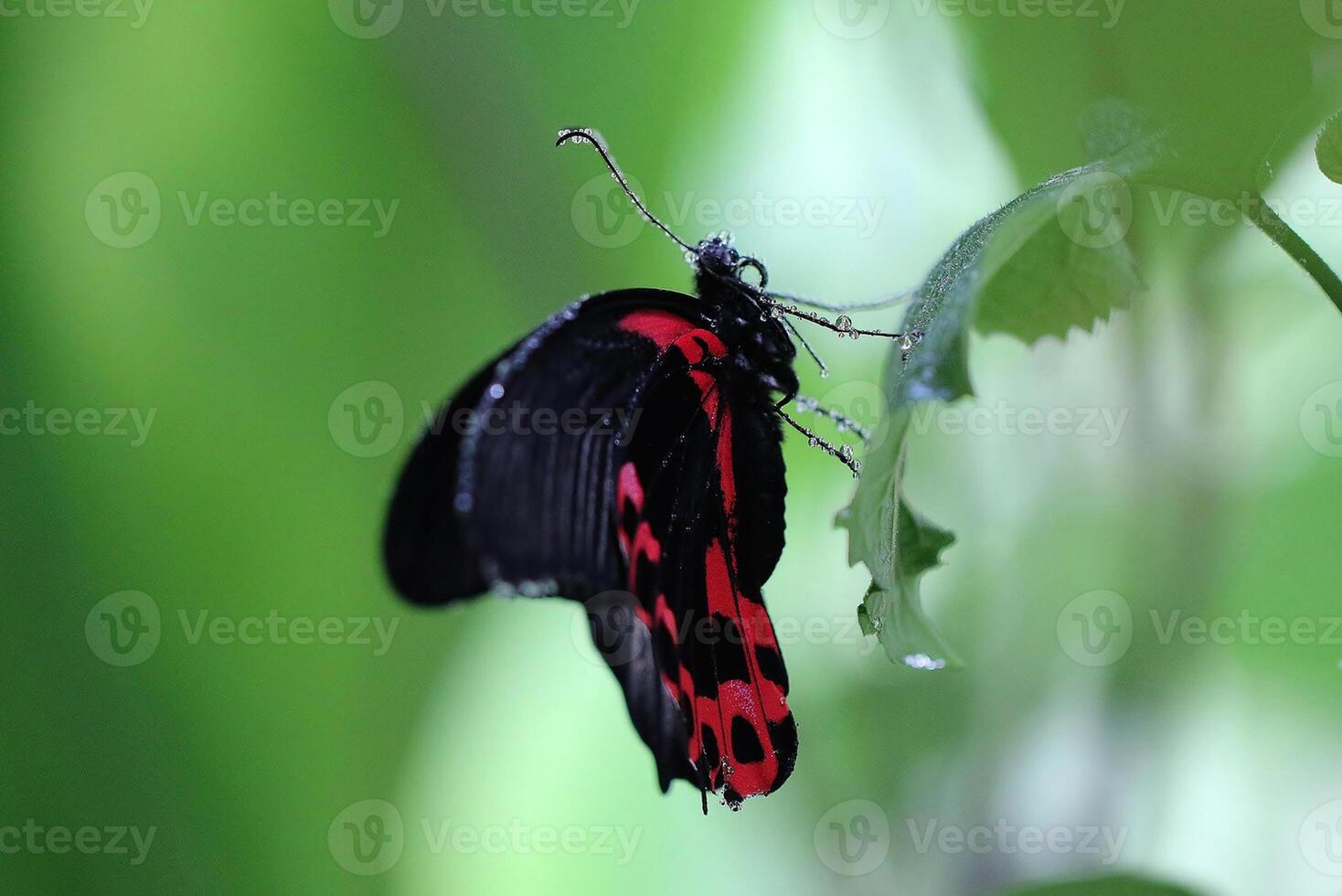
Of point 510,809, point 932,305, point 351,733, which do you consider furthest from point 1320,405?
point 351,733

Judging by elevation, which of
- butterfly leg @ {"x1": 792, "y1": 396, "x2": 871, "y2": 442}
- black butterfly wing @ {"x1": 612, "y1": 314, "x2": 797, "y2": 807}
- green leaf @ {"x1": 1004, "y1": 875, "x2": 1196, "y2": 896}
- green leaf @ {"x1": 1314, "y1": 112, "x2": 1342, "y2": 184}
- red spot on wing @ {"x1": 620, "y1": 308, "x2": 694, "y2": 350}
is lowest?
green leaf @ {"x1": 1004, "y1": 875, "x2": 1196, "y2": 896}

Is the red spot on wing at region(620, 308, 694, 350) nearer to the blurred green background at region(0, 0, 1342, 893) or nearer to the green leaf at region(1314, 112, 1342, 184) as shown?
the green leaf at region(1314, 112, 1342, 184)

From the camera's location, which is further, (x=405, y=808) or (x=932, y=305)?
(x=405, y=808)

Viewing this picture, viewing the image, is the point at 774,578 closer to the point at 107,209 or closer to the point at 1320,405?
the point at 1320,405

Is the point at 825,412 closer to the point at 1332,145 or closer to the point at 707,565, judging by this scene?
the point at 707,565

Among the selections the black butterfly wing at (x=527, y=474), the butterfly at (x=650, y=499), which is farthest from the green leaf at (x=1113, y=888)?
the black butterfly wing at (x=527, y=474)

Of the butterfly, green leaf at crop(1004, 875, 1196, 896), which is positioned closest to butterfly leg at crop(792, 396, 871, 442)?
the butterfly
